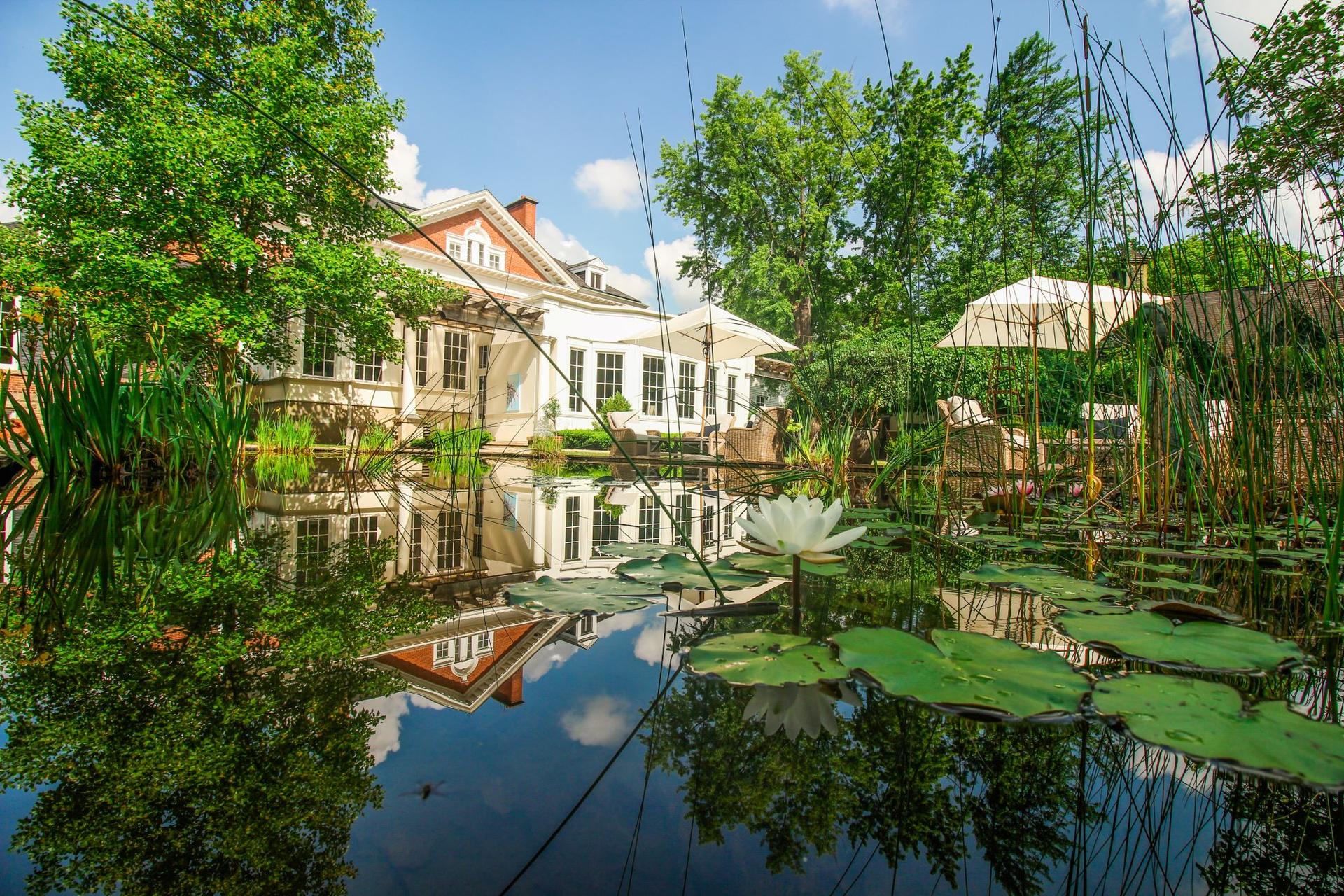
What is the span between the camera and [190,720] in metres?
0.78

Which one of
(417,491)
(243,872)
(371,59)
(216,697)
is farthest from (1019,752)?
(371,59)

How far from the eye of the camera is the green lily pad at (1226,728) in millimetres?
658

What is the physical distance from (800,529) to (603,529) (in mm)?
1966

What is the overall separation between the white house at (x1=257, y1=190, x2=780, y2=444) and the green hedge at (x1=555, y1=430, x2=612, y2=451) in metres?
0.44

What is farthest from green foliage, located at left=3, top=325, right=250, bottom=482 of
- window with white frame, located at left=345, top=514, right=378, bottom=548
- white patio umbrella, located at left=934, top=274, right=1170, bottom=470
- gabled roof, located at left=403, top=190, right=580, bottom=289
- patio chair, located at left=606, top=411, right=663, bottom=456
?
gabled roof, located at left=403, top=190, right=580, bottom=289

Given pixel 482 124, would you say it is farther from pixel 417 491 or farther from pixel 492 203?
pixel 492 203

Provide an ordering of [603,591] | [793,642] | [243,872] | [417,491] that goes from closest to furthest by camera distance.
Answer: [243,872] → [793,642] → [603,591] → [417,491]

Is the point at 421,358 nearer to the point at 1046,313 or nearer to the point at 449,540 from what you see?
the point at 449,540

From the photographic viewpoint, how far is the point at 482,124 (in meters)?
3.09

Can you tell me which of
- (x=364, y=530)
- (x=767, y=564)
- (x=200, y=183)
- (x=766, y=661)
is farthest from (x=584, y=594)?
(x=200, y=183)

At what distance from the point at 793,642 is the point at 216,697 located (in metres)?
0.89

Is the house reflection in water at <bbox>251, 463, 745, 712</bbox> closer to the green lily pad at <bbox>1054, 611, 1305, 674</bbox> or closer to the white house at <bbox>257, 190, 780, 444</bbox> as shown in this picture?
the green lily pad at <bbox>1054, 611, 1305, 674</bbox>

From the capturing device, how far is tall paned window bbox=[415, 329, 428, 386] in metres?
11.5

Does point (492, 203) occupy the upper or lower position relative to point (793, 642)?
upper
